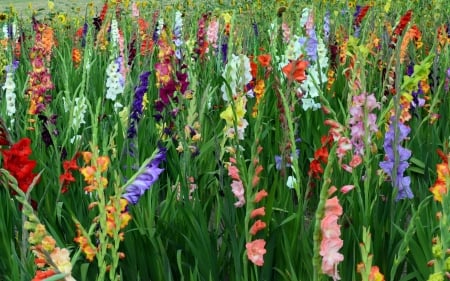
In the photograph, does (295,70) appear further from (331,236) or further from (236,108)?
(331,236)

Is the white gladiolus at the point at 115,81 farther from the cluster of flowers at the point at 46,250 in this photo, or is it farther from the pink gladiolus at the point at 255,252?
the cluster of flowers at the point at 46,250

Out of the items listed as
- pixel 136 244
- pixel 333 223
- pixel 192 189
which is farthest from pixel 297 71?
pixel 333 223

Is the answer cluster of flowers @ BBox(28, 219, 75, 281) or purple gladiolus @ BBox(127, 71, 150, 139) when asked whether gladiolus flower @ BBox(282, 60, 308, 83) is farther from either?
cluster of flowers @ BBox(28, 219, 75, 281)

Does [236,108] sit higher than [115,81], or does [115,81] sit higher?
[236,108]

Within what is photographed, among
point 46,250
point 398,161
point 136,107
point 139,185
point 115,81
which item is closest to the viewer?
point 46,250

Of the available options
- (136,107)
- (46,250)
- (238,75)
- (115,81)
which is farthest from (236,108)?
(115,81)

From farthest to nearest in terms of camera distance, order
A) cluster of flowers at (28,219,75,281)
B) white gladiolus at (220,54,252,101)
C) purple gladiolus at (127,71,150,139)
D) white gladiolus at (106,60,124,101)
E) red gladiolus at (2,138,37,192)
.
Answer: white gladiolus at (106,60,124,101), purple gladiolus at (127,71,150,139), white gladiolus at (220,54,252,101), red gladiolus at (2,138,37,192), cluster of flowers at (28,219,75,281)

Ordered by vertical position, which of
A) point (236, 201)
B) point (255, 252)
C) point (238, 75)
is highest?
point (238, 75)

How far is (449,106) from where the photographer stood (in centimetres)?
306

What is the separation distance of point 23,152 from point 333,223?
0.90 metres

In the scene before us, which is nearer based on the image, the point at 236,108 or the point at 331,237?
the point at 331,237

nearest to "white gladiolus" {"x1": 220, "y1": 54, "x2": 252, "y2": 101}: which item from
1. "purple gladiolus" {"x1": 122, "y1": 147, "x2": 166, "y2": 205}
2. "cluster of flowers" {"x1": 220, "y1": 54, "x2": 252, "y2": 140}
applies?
"cluster of flowers" {"x1": 220, "y1": 54, "x2": 252, "y2": 140}

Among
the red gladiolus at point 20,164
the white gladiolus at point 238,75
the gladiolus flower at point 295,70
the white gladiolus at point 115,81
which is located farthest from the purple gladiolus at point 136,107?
the red gladiolus at point 20,164

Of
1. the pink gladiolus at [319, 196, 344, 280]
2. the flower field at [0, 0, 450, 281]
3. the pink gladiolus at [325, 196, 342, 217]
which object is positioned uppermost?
the pink gladiolus at [325, 196, 342, 217]
